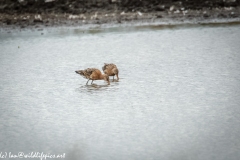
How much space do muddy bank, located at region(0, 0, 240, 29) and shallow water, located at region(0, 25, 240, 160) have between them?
417 cm

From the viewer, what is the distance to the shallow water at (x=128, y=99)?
6.90 meters

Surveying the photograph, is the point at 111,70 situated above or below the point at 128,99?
above

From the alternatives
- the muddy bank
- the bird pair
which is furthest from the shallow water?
the muddy bank

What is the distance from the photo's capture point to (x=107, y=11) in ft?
70.7

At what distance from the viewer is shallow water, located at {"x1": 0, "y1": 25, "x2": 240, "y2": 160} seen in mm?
6902

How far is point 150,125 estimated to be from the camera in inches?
305

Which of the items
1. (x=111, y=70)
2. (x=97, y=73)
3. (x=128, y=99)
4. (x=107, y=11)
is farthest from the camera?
(x=107, y=11)

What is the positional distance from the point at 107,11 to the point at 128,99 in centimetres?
1270

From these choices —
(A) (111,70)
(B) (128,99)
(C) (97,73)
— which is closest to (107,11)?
(A) (111,70)

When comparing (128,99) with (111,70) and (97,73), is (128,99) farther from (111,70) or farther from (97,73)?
(111,70)

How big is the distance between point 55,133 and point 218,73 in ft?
17.6

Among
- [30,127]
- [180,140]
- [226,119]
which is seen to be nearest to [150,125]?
[180,140]

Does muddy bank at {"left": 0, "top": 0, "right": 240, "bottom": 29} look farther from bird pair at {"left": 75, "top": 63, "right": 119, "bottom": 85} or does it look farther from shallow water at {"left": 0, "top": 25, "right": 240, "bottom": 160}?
bird pair at {"left": 75, "top": 63, "right": 119, "bottom": 85}

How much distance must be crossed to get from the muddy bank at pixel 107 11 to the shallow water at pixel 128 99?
13.7ft
